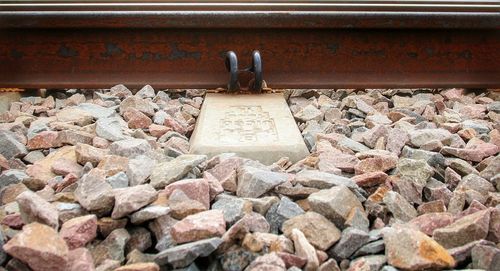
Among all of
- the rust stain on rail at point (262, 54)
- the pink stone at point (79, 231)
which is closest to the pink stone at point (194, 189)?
the pink stone at point (79, 231)

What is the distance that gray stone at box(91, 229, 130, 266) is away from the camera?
1304 millimetres

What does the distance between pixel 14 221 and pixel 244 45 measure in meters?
1.88

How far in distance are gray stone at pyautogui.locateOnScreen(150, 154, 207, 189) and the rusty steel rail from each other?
1314 millimetres

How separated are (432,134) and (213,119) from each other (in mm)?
926

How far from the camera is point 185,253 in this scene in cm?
123

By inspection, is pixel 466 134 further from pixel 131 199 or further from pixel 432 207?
pixel 131 199

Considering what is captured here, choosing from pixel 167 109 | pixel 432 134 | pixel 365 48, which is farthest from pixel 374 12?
pixel 167 109

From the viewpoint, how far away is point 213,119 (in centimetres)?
237

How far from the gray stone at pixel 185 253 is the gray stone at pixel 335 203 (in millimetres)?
338

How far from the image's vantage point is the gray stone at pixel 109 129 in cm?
215

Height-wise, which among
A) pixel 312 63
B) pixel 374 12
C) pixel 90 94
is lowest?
pixel 90 94

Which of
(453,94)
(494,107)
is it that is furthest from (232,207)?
(453,94)

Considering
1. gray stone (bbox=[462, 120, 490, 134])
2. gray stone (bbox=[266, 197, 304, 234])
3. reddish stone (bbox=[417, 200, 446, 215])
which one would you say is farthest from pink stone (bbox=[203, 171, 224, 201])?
gray stone (bbox=[462, 120, 490, 134])

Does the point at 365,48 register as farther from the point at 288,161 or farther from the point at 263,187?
the point at 263,187
